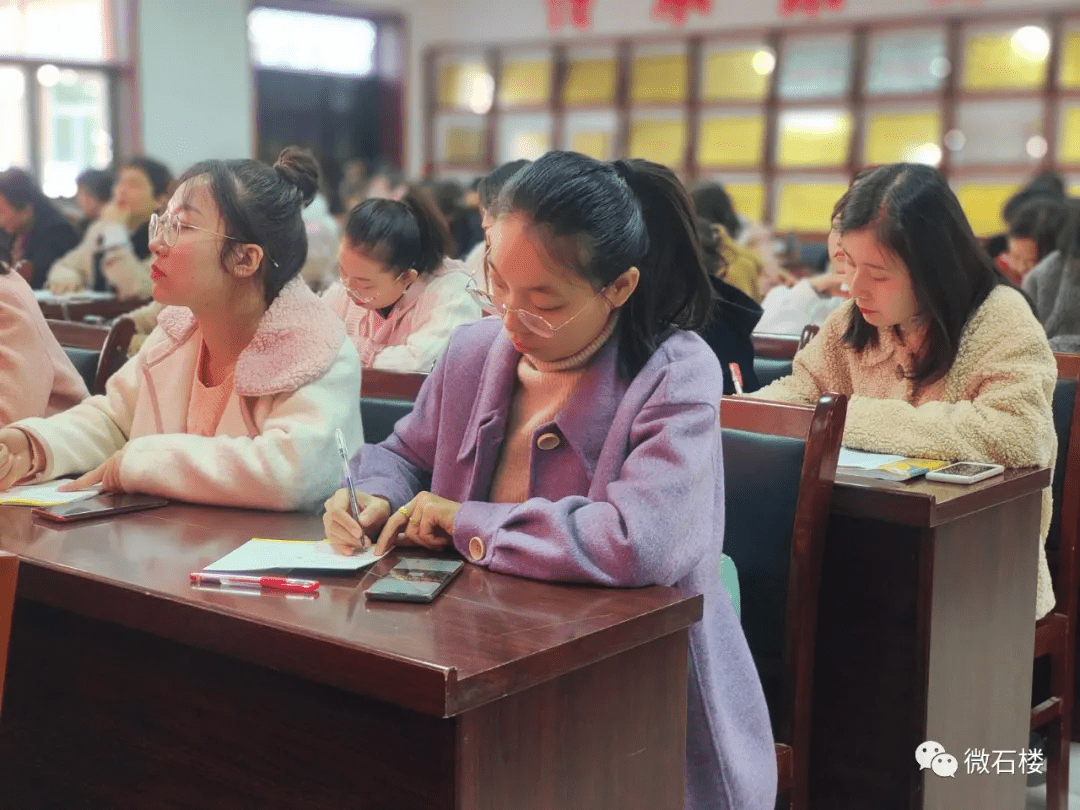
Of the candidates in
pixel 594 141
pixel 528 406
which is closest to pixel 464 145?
pixel 594 141

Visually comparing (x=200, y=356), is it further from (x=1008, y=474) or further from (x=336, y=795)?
(x=1008, y=474)

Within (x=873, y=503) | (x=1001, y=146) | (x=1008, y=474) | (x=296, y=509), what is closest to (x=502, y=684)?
(x=296, y=509)

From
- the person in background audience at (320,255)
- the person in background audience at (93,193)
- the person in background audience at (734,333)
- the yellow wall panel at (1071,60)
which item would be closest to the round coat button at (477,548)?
the person in background audience at (734,333)

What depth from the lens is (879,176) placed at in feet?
7.41

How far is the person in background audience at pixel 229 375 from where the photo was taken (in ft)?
5.77

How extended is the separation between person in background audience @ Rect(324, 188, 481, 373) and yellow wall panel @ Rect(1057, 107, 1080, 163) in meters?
6.14

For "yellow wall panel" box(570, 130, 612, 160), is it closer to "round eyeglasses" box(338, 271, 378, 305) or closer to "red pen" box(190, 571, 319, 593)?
"round eyeglasses" box(338, 271, 378, 305)

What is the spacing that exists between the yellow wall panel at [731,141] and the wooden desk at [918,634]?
24.9 ft

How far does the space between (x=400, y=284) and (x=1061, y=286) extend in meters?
1.89

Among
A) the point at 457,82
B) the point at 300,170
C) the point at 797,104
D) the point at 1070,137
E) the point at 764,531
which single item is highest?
the point at 457,82

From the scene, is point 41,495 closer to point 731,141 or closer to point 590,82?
point 731,141

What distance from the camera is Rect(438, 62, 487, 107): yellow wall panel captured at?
10.6m

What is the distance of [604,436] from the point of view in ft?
4.94

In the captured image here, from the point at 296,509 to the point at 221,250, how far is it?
0.39m
